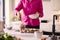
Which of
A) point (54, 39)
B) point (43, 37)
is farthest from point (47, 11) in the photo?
point (54, 39)

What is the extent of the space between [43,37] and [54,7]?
5.33 ft

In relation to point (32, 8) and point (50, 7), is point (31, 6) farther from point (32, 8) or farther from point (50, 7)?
point (50, 7)

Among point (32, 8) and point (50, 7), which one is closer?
point (32, 8)

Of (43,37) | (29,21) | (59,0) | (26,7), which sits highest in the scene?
(59,0)

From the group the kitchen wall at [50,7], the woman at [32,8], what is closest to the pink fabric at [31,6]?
the woman at [32,8]

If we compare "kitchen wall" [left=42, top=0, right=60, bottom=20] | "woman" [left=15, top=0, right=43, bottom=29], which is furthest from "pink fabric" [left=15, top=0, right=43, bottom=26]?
"kitchen wall" [left=42, top=0, right=60, bottom=20]

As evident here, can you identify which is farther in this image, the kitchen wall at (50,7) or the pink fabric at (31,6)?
the kitchen wall at (50,7)

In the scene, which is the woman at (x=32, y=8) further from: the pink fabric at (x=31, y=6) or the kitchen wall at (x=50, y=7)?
the kitchen wall at (x=50, y=7)

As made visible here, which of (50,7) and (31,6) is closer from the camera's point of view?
(31,6)

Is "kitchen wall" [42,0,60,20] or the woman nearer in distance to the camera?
the woman

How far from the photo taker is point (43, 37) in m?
1.73

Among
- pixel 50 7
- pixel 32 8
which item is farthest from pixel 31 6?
pixel 50 7

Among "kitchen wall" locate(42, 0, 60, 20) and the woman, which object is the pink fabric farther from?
"kitchen wall" locate(42, 0, 60, 20)

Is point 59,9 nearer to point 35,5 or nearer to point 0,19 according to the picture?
point 35,5
